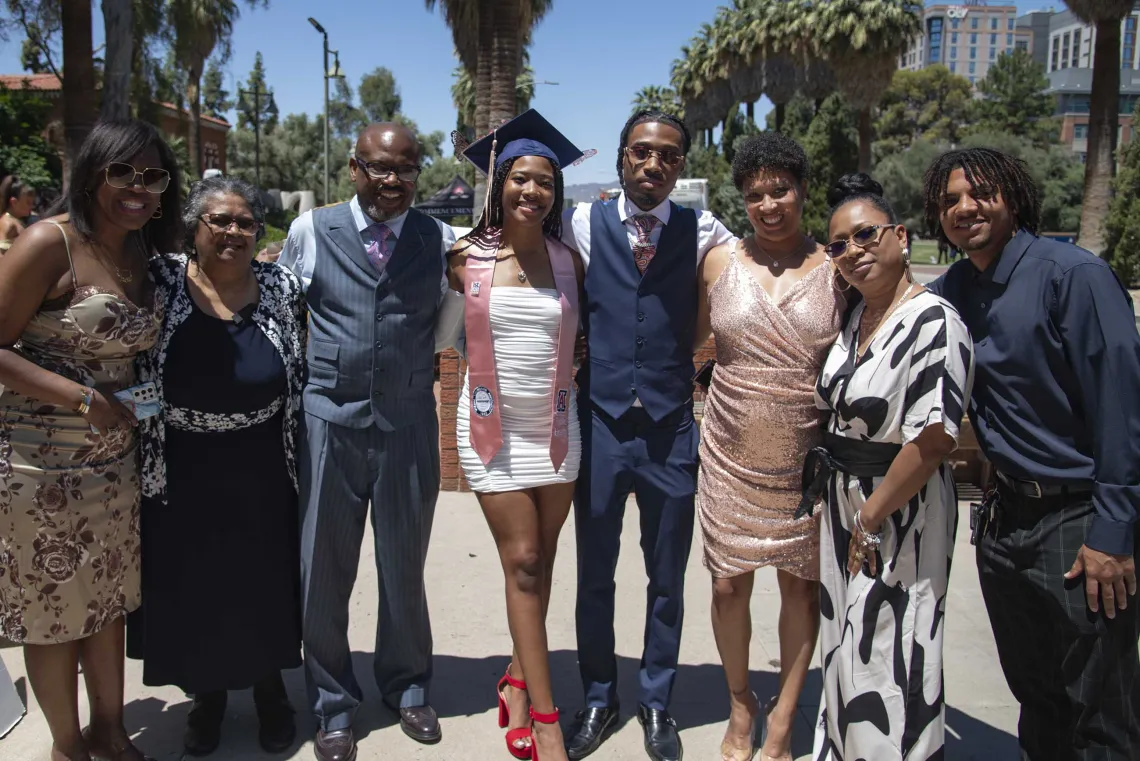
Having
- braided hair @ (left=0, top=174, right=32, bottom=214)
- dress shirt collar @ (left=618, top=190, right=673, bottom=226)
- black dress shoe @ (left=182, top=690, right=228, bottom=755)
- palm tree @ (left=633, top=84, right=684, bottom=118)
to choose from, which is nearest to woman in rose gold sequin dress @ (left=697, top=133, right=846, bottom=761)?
dress shirt collar @ (left=618, top=190, right=673, bottom=226)

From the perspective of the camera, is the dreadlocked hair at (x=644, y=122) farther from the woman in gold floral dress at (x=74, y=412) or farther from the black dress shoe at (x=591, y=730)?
the black dress shoe at (x=591, y=730)

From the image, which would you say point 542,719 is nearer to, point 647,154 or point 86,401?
point 86,401

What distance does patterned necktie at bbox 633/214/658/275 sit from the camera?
9.67 feet

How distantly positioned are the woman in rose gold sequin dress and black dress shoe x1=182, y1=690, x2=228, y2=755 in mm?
1773

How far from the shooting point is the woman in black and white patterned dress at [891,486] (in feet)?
7.68

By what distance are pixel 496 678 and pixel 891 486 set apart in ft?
6.28

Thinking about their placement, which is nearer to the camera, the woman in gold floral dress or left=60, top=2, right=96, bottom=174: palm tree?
the woman in gold floral dress

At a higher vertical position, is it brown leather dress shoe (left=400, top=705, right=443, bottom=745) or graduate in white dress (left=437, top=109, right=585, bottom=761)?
graduate in white dress (left=437, top=109, right=585, bottom=761)

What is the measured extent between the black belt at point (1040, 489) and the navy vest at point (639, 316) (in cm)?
105

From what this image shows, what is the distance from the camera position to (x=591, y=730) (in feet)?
10.0

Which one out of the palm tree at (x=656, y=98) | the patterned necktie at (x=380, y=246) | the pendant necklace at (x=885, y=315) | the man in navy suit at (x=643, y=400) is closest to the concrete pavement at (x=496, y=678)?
the man in navy suit at (x=643, y=400)

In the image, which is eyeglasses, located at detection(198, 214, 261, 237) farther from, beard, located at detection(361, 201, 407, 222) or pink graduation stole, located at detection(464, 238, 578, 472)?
pink graduation stole, located at detection(464, 238, 578, 472)

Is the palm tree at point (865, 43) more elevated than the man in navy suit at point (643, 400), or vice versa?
the palm tree at point (865, 43)

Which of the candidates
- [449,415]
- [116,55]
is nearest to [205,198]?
[449,415]
